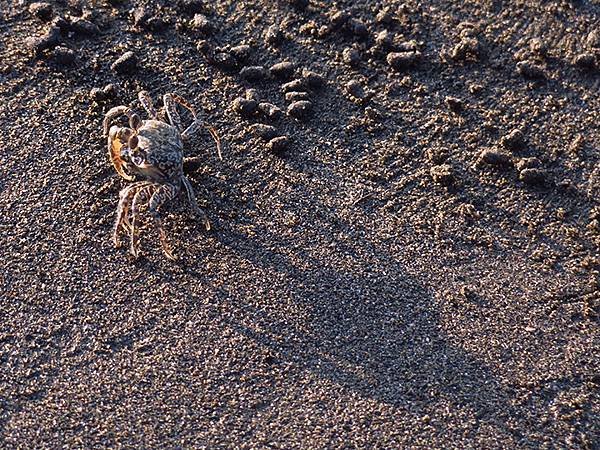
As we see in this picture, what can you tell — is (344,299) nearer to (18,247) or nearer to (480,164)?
(480,164)

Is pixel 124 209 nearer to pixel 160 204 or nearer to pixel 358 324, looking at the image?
pixel 160 204

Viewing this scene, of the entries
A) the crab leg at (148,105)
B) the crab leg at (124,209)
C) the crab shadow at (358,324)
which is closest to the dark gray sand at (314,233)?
the crab shadow at (358,324)

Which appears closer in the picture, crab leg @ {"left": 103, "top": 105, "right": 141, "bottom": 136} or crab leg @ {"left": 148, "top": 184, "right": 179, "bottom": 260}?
crab leg @ {"left": 148, "top": 184, "right": 179, "bottom": 260}

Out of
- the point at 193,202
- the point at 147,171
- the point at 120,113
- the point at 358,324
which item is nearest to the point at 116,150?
the point at 147,171

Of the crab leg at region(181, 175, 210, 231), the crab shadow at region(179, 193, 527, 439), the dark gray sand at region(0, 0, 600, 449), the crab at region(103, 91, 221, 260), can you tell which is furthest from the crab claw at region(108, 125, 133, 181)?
the crab shadow at region(179, 193, 527, 439)

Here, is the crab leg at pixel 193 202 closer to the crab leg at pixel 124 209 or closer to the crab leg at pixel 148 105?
the crab leg at pixel 124 209

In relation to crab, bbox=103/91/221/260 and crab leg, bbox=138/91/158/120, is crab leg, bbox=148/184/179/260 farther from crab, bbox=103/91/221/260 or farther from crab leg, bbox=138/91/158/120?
crab leg, bbox=138/91/158/120

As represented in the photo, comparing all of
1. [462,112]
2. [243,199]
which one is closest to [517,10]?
[462,112]

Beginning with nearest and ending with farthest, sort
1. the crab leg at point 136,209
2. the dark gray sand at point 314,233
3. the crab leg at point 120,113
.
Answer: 1. the dark gray sand at point 314,233
2. the crab leg at point 136,209
3. the crab leg at point 120,113

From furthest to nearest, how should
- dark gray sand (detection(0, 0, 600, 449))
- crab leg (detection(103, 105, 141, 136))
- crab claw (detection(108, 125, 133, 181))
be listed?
crab leg (detection(103, 105, 141, 136)) < crab claw (detection(108, 125, 133, 181)) < dark gray sand (detection(0, 0, 600, 449))
